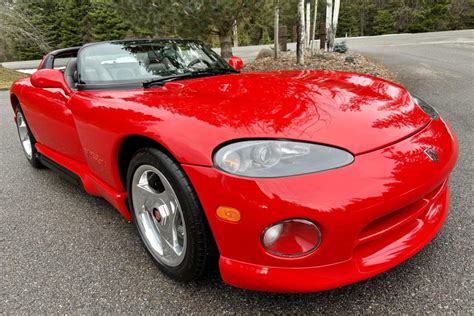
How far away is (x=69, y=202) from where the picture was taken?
296 centimetres

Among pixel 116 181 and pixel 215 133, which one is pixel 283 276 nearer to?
pixel 215 133

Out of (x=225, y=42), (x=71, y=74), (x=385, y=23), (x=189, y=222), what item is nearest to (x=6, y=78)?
(x=225, y=42)

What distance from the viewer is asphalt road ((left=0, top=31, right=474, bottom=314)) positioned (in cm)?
167

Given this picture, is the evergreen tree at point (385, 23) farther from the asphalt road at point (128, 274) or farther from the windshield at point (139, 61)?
the windshield at point (139, 61)

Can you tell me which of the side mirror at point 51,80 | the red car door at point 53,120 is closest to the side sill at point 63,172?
the red car door at point 53,120

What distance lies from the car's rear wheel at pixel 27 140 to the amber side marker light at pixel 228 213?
2.82m

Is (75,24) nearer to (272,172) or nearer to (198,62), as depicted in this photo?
(198,62)

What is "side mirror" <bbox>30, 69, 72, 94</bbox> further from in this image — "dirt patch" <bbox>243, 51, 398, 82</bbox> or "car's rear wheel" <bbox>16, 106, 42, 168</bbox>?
"dirt patch" <bbox>243, 51, 398, 82</bbox>

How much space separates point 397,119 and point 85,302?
6.04ft

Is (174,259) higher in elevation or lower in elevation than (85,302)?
higher

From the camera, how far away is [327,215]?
1.36 metres

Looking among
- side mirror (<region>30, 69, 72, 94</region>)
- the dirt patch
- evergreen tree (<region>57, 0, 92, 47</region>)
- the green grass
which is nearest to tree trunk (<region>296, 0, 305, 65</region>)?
the dirt patch

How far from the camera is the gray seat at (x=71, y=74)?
2.77 m

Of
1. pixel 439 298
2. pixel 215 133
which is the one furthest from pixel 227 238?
pixel 439 298
